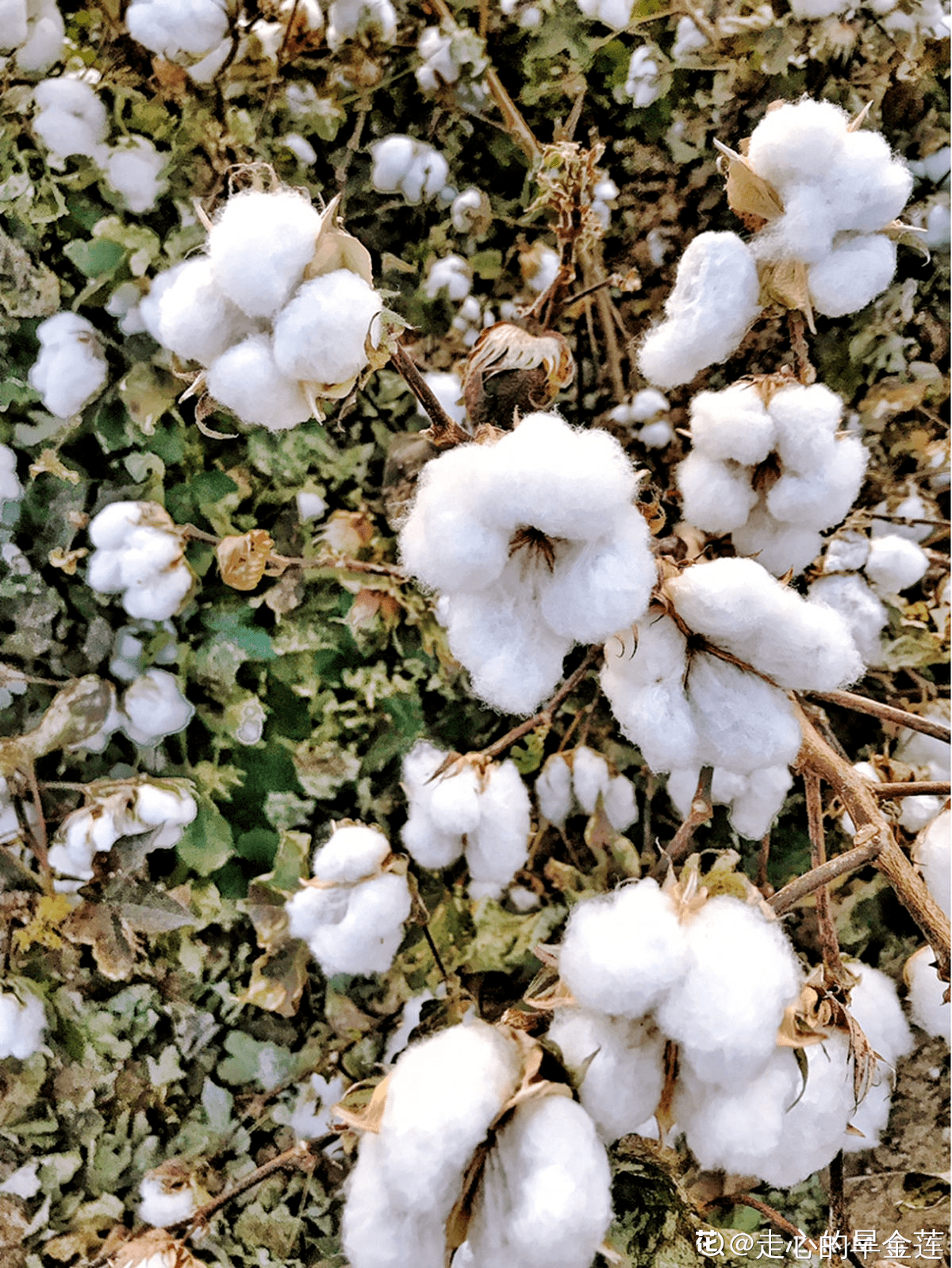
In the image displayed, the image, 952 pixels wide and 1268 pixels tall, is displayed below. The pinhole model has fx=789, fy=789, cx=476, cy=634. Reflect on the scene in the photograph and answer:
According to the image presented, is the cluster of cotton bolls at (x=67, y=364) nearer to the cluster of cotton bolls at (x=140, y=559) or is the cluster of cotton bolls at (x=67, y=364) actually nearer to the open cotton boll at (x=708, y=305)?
the cluster of cotton bolls at (x=140, y=559)

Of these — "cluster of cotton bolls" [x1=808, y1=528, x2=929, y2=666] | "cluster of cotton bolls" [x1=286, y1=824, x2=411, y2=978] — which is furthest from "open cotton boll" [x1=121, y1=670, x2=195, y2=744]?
"cluster of cotton bolls" [x1=808, y1=528, x2=929, y2=666]

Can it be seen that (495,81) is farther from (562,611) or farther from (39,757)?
(39,757)

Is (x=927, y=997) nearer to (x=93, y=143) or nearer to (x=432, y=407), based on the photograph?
(x=432, y=407)

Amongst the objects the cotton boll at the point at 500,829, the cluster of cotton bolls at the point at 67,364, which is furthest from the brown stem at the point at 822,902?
the cluster of cotton bolls at the point at 67,364

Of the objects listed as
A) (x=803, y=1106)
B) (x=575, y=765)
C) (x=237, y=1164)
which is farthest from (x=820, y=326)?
(x=237, y=1164)

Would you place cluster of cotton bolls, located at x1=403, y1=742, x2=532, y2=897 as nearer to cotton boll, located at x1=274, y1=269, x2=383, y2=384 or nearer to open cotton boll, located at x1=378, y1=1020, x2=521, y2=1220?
open cotton boll, located at x1=378, y1=1020, x2=521, y2=1220

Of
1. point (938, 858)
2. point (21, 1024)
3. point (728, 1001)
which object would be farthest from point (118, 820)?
point (938, 858)
